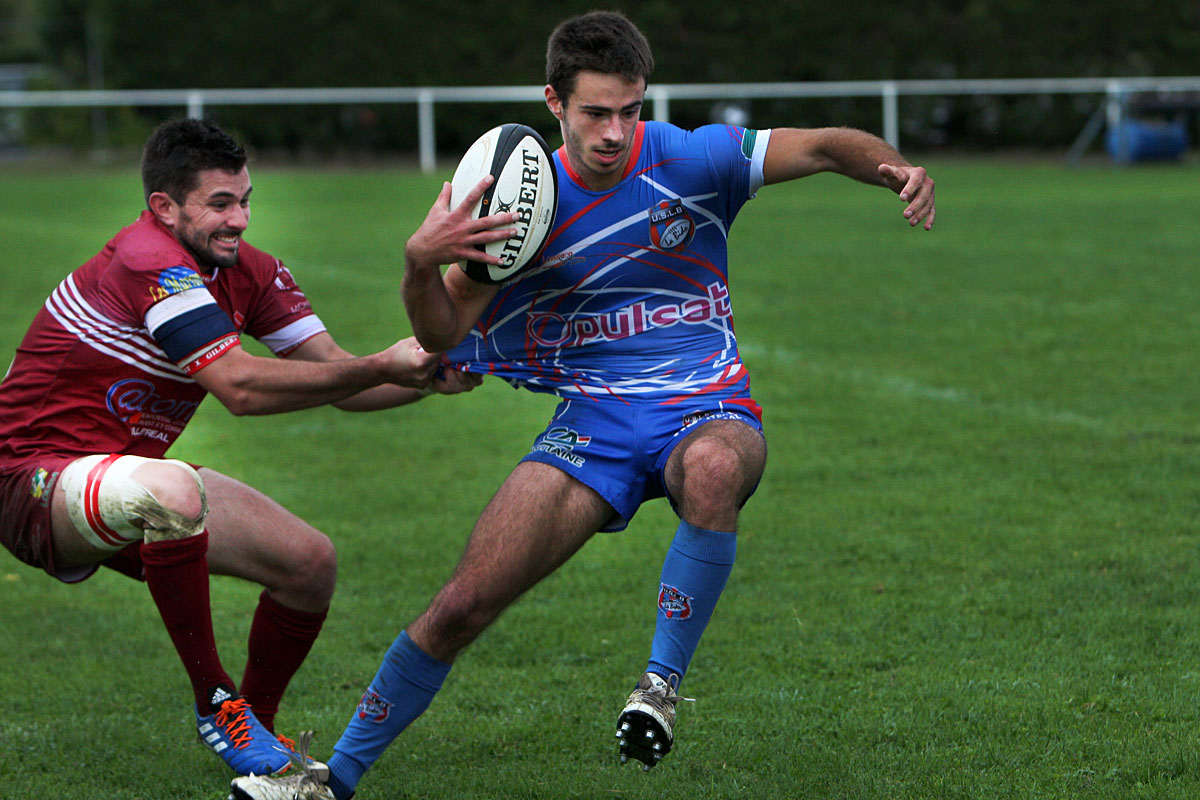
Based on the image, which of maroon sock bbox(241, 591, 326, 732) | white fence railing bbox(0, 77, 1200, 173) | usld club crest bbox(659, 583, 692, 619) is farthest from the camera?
white fence railing bbox(0, 77, 1200, 173)

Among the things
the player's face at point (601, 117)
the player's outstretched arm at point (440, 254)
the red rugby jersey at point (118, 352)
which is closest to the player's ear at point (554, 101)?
the player's face at point (601, 117)

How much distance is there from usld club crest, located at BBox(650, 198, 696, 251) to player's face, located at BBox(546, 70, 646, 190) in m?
0.19

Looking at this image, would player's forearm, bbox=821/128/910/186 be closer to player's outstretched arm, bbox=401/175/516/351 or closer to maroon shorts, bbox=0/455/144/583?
player's outstretched arm, bbox=401/175/516/351

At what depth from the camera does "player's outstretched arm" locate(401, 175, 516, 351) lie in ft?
12.3

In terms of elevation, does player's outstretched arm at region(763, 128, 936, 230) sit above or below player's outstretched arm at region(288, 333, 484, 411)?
above

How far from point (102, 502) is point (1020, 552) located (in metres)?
3.66

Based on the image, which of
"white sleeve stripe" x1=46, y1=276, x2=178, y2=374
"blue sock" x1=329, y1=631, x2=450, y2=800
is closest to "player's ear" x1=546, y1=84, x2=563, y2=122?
"white sleeve stripe" x1=46, y1=276, x2=178, y2=374

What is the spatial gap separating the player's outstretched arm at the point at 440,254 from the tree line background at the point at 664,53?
2179cm

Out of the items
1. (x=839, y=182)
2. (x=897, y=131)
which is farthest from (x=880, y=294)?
(x=897, y=131)

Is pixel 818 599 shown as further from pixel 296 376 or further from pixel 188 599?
pixel 188 599

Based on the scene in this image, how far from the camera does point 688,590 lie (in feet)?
12.7

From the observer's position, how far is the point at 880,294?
484 inches

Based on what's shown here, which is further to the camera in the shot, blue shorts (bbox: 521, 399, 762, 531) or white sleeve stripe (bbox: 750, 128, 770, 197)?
white sleeve stripe (bbox: 750, 128, 770, 197)

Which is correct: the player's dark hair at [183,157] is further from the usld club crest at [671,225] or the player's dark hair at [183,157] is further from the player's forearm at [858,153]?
the player's forearm at [858,153]
